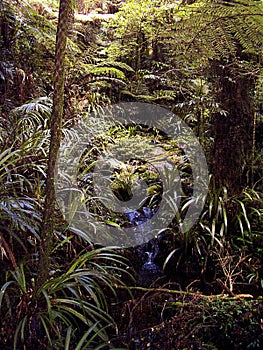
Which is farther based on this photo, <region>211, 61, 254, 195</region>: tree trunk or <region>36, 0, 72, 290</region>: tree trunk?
<region>211, 61, 254, 195</region>: tree trunk

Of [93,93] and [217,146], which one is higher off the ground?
[93,93]

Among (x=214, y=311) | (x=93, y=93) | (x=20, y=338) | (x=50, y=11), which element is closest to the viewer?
(x=20, y=338)

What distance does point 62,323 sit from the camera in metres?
1.62

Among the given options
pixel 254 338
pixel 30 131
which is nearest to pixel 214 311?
pixel 254 338

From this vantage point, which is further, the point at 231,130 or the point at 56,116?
the point at 231,130

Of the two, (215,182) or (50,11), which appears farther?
(50,11)

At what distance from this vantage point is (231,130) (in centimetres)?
285

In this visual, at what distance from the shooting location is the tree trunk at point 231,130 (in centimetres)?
283

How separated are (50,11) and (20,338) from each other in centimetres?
438

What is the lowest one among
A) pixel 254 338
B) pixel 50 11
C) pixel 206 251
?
pixel 254 338

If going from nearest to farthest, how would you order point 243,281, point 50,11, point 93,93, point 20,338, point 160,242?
point 20,338, point 243,281, point 160,242, point 93,93, point 50,11

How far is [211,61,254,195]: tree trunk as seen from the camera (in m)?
2.83

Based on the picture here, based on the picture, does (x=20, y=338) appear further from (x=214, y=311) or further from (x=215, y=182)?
(x=215, y=182)

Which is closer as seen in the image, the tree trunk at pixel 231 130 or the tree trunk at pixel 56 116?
the tree trunk at pixel 56 116
